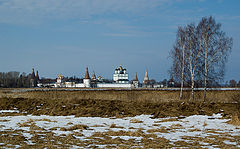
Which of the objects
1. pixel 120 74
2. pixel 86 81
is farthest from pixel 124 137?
pixel 120 74

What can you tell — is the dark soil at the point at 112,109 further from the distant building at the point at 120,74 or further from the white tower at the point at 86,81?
the distant building at the point at 120,74

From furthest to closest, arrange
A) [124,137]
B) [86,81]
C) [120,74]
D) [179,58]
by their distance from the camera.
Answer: [120,74] < [86,81] < [179,58] < [124,137]

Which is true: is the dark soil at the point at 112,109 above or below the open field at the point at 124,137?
above

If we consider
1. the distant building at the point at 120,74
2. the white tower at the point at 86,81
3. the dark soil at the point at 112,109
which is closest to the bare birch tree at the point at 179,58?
the dark soil at the point at 112,109

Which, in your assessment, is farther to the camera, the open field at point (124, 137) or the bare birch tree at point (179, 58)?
the bare birch tree at point (179, 58)

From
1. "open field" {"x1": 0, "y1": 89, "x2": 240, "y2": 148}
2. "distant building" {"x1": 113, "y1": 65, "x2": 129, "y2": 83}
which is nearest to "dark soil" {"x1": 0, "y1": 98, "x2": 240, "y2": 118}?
"open field" {"x1": 0, "y1": 89, "x2": 240, "y2": 148}

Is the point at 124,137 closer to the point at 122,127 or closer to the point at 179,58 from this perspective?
the point at 122,127

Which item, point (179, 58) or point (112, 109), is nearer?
point (112, 109)

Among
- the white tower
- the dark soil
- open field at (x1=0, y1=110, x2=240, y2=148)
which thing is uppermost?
the white tower

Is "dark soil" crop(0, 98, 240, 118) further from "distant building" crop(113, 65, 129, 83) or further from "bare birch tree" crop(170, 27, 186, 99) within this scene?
"distant building" crop(113, 65, 129, 83)

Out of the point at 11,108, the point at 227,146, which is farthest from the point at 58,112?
the point at 227,146

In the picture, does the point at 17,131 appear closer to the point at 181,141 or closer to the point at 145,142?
the point at 145,142

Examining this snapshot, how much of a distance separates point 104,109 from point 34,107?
3.80 meters

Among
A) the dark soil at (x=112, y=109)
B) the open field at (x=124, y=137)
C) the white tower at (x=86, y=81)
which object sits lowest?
the open field at (x=124, y=137)
